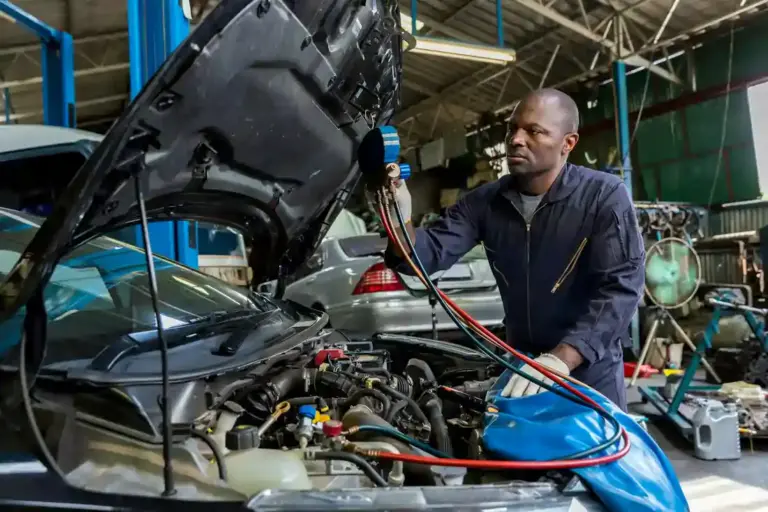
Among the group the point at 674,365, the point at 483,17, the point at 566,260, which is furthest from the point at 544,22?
the point at 566,260

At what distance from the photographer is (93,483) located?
110 cm

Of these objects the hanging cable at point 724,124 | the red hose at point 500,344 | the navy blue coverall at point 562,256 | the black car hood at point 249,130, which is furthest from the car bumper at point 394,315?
the hanging cable at point 724,124

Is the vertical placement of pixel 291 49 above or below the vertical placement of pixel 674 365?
above

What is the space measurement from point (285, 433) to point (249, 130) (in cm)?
81

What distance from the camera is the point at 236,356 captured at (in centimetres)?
152

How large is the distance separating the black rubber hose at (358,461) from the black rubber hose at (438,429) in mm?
433

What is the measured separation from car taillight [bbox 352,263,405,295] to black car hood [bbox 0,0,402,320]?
2.63 meters

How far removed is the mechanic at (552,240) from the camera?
1932 mm

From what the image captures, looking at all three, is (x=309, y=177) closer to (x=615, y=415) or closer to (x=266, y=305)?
(x=266, y=305)

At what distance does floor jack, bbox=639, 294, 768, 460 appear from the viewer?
11.7 feet

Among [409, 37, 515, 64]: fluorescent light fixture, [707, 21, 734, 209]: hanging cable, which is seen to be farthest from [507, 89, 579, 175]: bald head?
[707, 21, 734, 209]: hanging cable

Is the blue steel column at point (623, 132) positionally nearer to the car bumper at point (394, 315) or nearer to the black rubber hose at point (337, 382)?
the car bumper at point (394, 315)

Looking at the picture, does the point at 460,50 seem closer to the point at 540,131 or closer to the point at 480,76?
the point at 540,131

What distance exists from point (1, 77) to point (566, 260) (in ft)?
32.9
